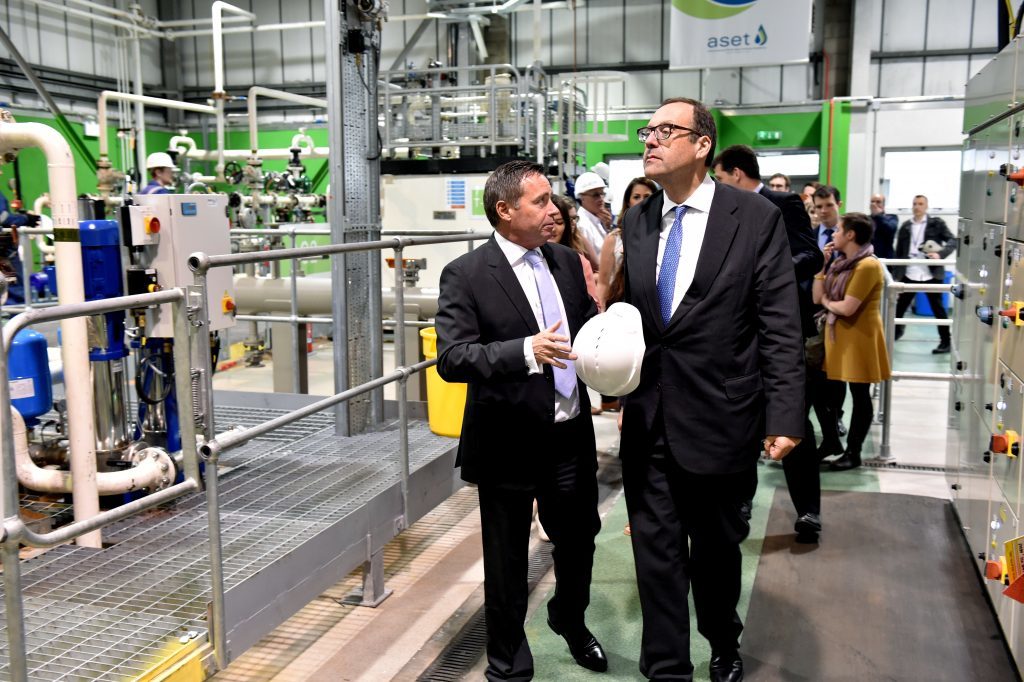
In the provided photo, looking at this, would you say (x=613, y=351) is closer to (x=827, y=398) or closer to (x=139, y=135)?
(x=827, y=398)

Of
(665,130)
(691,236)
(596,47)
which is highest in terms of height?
(596,47)

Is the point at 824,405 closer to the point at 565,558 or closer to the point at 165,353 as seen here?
the point at 565,558

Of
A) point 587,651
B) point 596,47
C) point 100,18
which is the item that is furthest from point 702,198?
point 100,18

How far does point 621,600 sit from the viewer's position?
3713 mm

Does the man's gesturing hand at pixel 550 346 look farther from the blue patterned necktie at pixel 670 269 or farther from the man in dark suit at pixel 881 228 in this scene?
the man in dark suit at pixel 881 228

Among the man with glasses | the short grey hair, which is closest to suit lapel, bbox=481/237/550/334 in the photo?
the short grey hair

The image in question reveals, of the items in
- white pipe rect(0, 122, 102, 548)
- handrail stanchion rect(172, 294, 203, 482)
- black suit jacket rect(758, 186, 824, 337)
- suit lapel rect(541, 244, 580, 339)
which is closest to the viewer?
handrail stanchion rect(172, 294, 203, 482)

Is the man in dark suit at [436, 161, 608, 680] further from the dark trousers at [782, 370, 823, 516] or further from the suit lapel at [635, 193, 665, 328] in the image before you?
the dark trousers at [782, 370, 823, 516]

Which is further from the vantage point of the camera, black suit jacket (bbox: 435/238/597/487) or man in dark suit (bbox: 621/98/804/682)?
black suit jacket (bbox: 435/238/597/487)

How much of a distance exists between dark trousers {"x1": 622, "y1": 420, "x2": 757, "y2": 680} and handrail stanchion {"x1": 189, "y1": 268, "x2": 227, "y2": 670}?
125 centimetres

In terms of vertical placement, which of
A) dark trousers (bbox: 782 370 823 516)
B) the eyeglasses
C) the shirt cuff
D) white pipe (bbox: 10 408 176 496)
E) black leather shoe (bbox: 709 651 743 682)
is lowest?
black leather shoe (bbox: 709 651 743 682)

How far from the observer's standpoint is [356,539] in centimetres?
332

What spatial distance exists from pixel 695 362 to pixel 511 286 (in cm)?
62

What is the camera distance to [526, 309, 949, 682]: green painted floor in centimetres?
314
